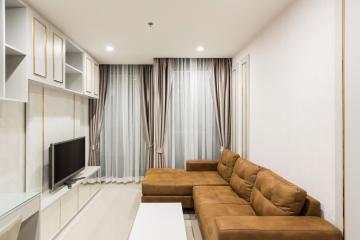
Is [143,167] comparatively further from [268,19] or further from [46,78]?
[268,19]

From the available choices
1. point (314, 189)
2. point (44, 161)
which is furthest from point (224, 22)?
point (44, 161)

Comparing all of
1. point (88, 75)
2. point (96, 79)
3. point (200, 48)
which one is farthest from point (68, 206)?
point (200, 48)

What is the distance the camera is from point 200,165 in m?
4.48

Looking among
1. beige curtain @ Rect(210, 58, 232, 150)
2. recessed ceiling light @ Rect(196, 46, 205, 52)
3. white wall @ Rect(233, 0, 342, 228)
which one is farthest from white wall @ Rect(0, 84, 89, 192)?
white wall @ Rect(233, 0, 342, 228)

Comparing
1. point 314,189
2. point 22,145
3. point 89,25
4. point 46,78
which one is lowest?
point 314,189

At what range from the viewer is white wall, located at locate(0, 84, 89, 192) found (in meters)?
2.36

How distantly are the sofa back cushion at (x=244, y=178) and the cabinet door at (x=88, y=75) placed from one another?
2.94m

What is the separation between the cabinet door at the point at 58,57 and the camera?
294 centimetres

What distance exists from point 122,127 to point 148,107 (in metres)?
0.76

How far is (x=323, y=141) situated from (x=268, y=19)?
5.68 feet

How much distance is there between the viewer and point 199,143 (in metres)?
4.88

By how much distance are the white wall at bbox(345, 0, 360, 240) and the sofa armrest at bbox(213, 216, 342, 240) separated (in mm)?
148

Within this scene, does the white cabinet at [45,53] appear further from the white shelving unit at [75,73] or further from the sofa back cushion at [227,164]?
the sofa back cushion at [227,164]

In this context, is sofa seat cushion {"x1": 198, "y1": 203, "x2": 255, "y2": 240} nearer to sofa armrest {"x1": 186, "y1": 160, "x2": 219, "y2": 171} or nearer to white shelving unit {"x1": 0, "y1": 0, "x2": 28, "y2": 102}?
sofa armrest {"x1": 186, "y1": 160, "x2": 219, "y2": 171}
